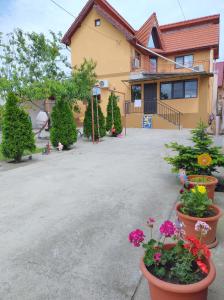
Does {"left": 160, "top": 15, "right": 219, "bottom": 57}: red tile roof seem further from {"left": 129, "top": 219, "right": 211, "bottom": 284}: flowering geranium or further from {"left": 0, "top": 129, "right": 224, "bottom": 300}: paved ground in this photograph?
{"left": 129, "top": 219, "right": 211, "bottom": 284}: flowering geranium

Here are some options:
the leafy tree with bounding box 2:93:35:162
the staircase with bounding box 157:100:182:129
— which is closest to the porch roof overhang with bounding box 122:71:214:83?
the staircase with bounding box 157:100:182:129

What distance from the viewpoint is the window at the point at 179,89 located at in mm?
16031

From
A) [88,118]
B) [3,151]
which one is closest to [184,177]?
[3,151]

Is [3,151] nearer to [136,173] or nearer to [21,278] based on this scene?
[136,173]

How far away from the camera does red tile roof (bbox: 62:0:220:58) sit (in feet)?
55.7

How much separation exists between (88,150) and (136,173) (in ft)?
11.9

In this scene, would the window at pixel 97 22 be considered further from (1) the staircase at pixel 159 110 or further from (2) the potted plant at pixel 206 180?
(2) the potted plant at pixel 206 180

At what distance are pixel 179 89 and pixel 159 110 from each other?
1.88 meters

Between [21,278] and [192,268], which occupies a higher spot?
[192,268]

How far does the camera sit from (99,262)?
232 centimetres

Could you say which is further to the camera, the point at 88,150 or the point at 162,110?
the point at 162,110

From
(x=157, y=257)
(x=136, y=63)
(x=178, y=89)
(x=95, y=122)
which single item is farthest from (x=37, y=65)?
(x=157, y=257)

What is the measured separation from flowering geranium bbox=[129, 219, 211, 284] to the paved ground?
1.15ft

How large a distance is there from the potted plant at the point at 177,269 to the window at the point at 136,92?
54.1 ft
